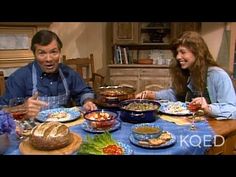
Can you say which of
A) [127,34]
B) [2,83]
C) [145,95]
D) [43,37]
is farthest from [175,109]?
[127,34]

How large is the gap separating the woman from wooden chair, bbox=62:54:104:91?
379mm

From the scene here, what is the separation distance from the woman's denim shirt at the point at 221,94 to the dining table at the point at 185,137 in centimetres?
4

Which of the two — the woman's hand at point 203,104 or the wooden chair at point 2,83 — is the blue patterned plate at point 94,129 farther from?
the wooden chair at point 2,83

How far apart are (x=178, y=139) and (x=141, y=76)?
864mm

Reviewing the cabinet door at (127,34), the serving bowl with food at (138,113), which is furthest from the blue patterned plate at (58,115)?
the cabinet door at (127,34)

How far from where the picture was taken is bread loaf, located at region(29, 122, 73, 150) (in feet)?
3.09

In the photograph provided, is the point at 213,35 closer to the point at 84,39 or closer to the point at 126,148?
the point at 84,39

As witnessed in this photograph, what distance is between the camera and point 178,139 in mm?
1065

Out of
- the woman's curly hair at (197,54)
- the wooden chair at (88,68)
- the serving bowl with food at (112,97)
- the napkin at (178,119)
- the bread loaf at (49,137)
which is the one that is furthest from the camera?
the wooden chair at (88,68)

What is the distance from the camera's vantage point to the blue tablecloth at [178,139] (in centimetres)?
98

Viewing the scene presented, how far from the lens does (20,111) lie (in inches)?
44.5
